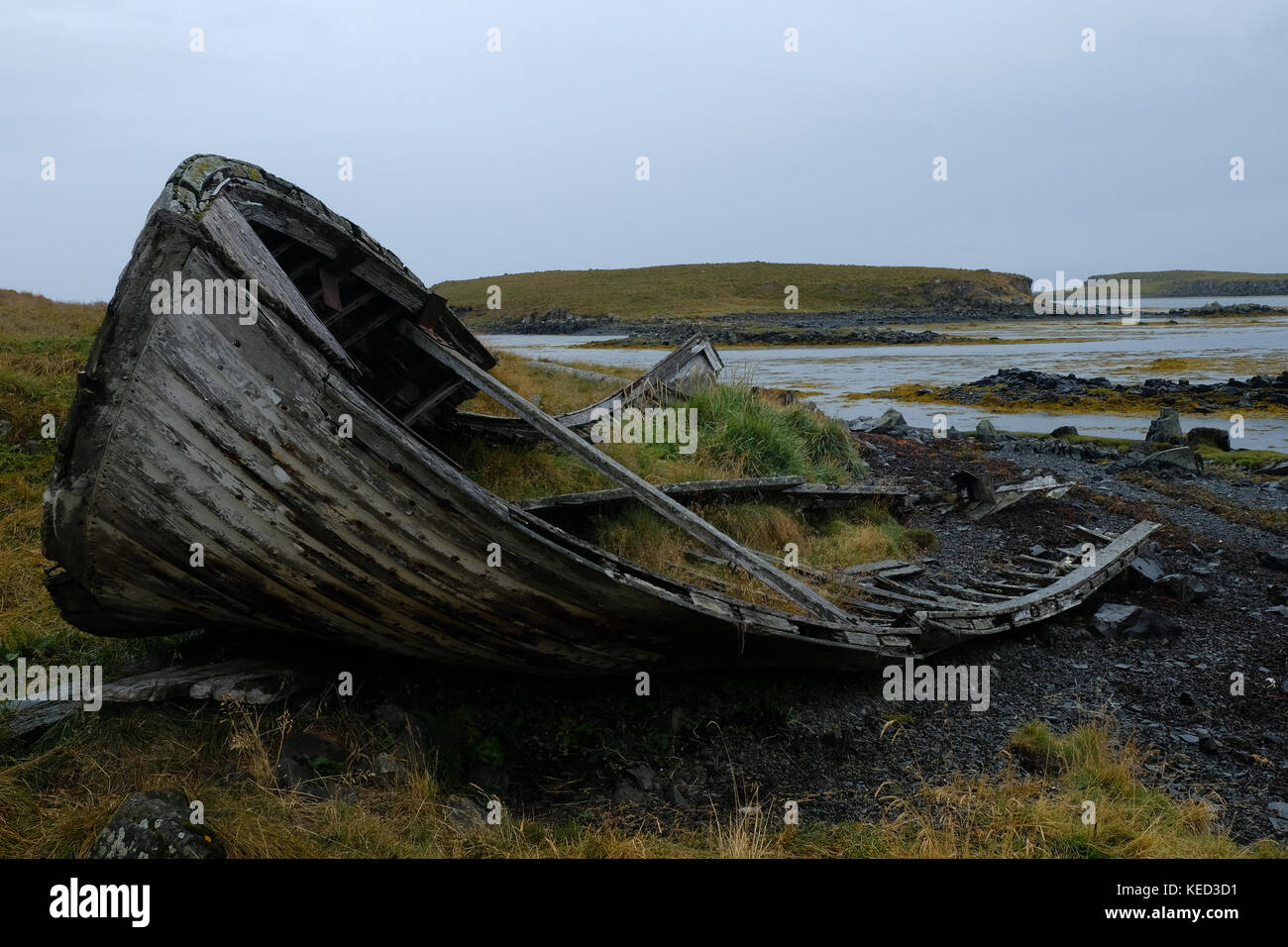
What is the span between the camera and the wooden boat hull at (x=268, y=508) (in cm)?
374

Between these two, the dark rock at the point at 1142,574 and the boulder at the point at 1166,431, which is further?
the boulder at the point at 1166,431

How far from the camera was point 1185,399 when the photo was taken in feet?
78.8

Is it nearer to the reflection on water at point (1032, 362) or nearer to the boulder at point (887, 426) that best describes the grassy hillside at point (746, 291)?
the reflection on water at point (1032, 362)

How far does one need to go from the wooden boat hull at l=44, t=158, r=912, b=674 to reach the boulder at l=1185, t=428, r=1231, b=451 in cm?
1709

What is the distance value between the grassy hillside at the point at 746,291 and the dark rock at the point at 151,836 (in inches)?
3107

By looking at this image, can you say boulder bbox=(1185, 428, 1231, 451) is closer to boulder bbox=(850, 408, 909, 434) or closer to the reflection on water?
the reflection on water

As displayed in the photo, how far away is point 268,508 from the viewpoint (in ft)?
13.0

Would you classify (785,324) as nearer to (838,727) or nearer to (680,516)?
(680,516)

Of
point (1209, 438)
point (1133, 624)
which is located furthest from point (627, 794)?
point (1209, 438)

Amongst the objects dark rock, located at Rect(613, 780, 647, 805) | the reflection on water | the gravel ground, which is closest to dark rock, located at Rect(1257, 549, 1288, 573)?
the gravel ground

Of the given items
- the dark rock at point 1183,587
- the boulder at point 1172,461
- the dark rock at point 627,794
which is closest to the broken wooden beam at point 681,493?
the dark rock at point 627,794

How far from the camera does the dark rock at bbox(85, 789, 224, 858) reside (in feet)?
10.4

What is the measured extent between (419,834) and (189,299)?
2.67 m

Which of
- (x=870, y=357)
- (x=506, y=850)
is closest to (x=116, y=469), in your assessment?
(x=506, y=850)
